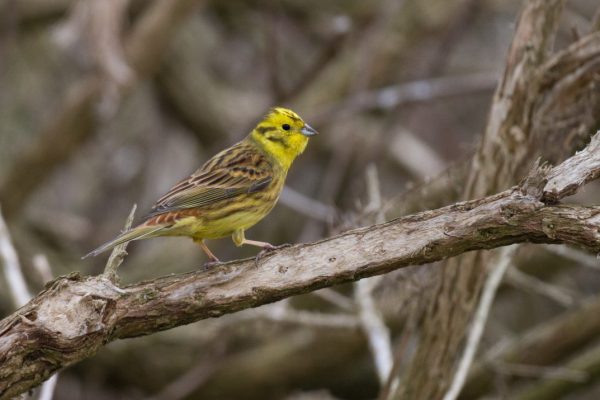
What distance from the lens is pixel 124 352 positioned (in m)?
7.51

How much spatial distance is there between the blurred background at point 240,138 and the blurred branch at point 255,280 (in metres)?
2.24

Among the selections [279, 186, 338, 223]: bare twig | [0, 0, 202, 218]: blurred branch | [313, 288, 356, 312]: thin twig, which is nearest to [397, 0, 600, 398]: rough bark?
[313, 288, 356, 312]: thin twig

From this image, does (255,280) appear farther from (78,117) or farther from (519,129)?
(78,117)

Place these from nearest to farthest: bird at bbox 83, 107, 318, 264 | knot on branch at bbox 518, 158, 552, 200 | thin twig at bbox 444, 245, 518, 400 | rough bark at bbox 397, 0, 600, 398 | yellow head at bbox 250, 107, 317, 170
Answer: knot on branch at bbox 518, 158, 552, 200
bird at bbox 83, 107, 318, 264
rough bark at bbox 397, 0, 600, 398
thin twig at bbox 444, 245, 518, 400
yellow head at bbox 250, 107, 317, 170

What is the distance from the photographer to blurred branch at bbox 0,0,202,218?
7.33 metres

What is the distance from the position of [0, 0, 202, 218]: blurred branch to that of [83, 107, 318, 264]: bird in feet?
8.37

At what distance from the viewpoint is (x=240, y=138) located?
8188 mm

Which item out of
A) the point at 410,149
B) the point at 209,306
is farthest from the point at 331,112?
the point at 209,306

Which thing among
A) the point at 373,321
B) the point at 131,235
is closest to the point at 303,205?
the point at 373,321

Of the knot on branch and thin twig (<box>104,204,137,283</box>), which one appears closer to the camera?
the knot on branch

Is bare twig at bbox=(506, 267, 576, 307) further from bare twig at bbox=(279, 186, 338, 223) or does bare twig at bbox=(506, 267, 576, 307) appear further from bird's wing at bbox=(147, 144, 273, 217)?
bird's wing at bbox=(147, 144, 273, 217)

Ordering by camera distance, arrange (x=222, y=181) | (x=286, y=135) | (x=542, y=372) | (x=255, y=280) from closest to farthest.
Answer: (x=255, y=280)
(x=222, y=181)
(x=286, y=135)
(x=542, y=372)

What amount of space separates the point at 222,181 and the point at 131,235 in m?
0.83

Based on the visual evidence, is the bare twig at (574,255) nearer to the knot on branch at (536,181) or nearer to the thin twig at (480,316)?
the thin twig at (480,316)
